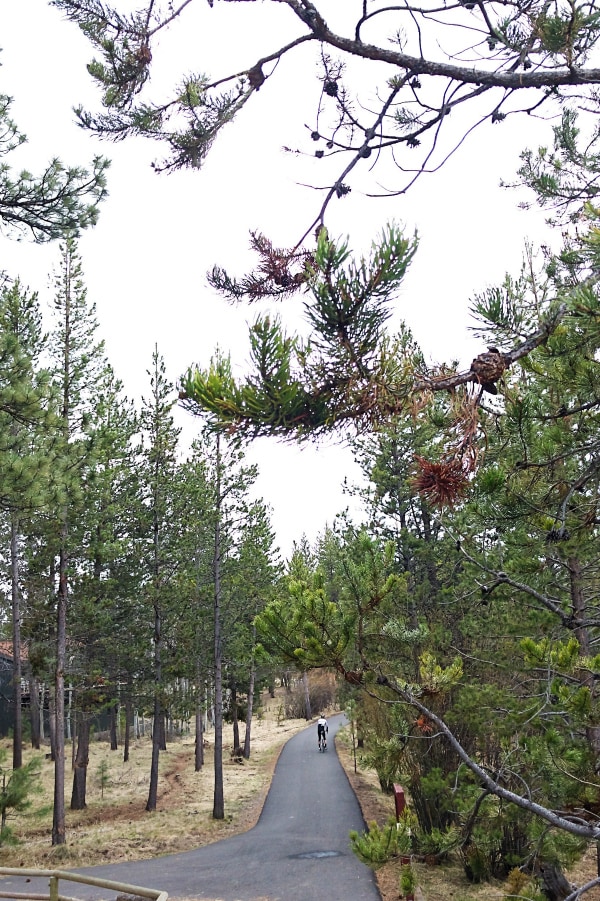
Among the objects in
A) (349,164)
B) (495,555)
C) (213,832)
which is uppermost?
(349,164)

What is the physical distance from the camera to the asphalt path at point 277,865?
10047mm

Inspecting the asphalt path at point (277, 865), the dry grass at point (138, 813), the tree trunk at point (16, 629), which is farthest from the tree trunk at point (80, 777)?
the asphalt path at point (277, 865)

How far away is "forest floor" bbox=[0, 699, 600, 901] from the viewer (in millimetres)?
10609

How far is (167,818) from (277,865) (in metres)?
6.02

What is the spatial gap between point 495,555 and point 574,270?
314cm

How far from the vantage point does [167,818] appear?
16.5 metres

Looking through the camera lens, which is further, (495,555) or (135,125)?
(495,555)

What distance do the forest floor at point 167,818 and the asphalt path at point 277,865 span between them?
475 mm

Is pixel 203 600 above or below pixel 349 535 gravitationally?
below

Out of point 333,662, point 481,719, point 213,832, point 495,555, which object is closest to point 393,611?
point 481,719

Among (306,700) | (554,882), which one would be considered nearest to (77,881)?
(554,882)

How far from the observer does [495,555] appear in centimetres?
640

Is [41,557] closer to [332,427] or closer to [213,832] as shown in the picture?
[213,832]

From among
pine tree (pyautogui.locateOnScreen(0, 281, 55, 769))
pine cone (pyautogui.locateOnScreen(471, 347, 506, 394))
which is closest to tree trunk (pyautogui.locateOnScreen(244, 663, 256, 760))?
pine tree (pyautogui.locateOnScreen(0, 281, 55, 769))
